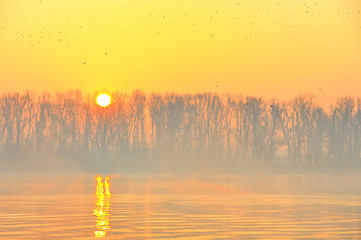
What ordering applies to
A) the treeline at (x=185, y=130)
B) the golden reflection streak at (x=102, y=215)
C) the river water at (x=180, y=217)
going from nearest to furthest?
the river water at (x=180, y=217) < the golden reflection streak at (x=102, y=215) < the treeline at (x=185, y=130)

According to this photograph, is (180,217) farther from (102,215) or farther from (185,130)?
(185,130)

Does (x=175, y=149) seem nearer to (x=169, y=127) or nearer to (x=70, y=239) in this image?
→ (x=169, y=127)

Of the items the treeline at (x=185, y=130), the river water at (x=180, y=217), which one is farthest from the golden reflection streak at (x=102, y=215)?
the treeline at (x=185, y=130)

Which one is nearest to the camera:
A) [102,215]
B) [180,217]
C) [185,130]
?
[180,217]

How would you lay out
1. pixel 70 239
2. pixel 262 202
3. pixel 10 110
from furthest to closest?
pixel 10 110 → pixel 262 202 → pixel 70 239

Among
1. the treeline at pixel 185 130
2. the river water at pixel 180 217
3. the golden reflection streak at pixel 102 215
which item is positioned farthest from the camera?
the treeline at pixel 185 130

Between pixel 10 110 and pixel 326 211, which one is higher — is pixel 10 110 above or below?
above

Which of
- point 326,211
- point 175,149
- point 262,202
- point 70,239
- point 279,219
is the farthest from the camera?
point 175,149

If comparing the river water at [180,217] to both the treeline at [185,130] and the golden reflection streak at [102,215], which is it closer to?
the golden reflection streak at [102,215]

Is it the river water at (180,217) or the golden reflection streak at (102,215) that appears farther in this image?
the golden reflection streak at (102,215)

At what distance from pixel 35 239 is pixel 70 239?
120cm

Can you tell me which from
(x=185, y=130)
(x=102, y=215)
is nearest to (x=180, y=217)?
(x=102, y=215)

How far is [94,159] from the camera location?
139 meters

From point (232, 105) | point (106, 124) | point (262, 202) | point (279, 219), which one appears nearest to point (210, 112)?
point (232, 105)
